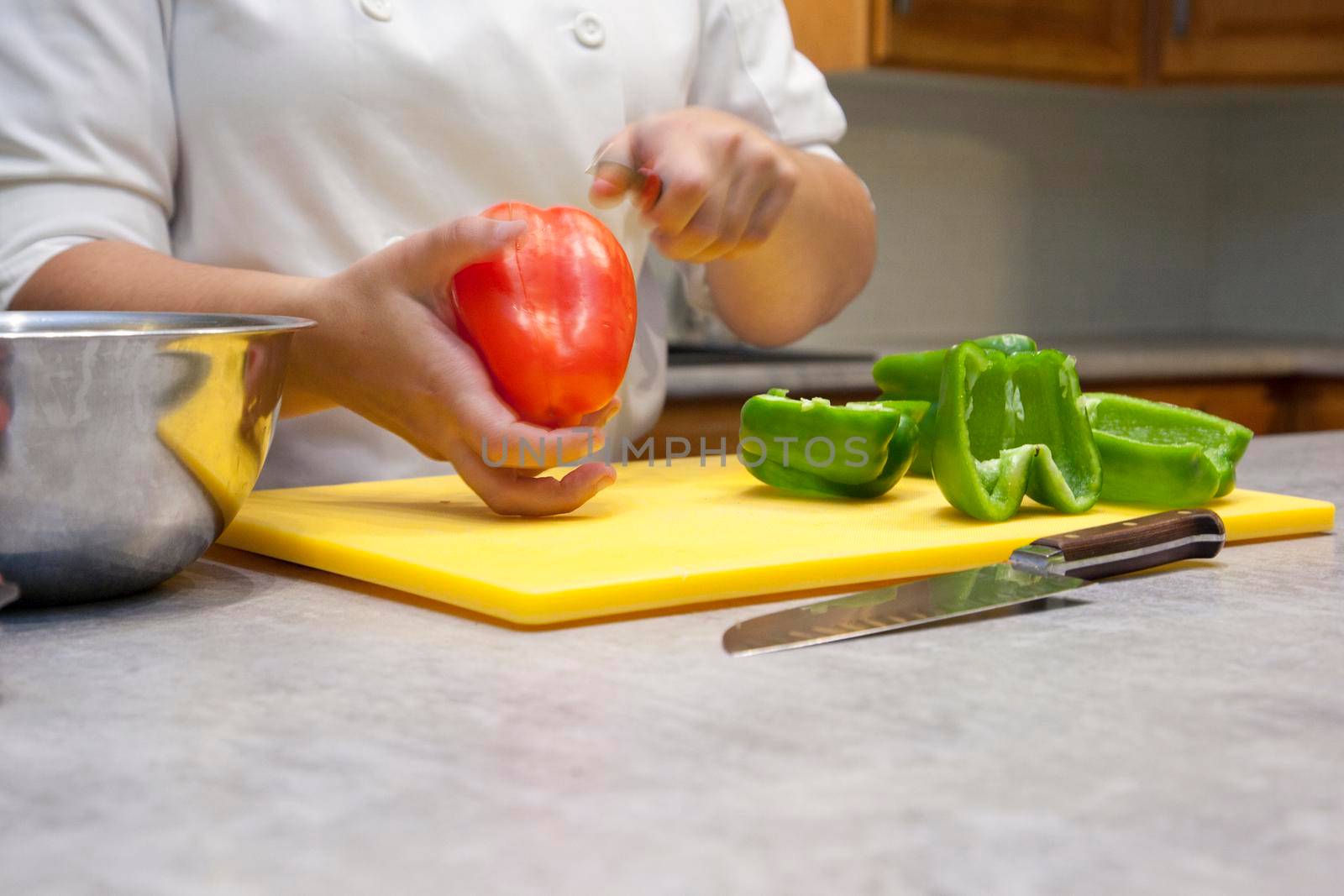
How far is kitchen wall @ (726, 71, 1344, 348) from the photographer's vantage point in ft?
10.5

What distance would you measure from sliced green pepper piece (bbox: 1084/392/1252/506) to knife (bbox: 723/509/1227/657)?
12 cm

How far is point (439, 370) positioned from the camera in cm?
92

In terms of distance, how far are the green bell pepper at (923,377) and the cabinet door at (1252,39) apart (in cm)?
205

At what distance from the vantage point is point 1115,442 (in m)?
1.00

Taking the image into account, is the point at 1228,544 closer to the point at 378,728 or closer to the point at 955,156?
the point at 378,728

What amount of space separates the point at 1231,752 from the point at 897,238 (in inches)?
109

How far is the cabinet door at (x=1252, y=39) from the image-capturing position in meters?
2.90

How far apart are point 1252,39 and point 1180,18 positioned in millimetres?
153

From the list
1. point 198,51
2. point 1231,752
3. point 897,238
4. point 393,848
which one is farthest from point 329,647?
point 897,238

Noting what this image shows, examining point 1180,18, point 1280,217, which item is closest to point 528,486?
point 1180,18

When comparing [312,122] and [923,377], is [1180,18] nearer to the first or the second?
[923,377]

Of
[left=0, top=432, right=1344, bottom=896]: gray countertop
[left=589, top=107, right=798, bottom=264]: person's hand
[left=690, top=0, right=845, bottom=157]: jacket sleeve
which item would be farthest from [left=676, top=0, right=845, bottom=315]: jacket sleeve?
[left=0, top=432, right=1344, bottom=896]: gray countertop

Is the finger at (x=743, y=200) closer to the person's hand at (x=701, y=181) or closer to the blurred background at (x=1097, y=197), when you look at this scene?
the person's hand at (x=701, y=181)

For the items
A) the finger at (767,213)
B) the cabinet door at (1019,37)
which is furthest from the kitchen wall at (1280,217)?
the finger at (767,213)
